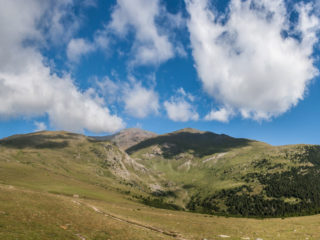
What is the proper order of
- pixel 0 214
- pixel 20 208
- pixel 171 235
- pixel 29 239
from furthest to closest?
pixel 171 235 → pixel 20 208 → pixel 0 214 → pixel 29 239

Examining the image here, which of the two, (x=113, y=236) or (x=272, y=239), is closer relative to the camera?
(x=113, y=236)

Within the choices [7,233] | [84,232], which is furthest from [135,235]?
[7,233]

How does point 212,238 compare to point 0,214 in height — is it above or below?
below

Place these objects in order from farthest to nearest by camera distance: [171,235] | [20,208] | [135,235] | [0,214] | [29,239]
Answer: [171,235], [20,208], [135,235], [0,214], [29,239]

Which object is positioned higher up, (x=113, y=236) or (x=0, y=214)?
(x=0, y=214)

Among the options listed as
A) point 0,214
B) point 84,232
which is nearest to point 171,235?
point 84,232

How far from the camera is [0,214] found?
27234 mm

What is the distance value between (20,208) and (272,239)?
4450cm

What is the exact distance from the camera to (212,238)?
3472cm

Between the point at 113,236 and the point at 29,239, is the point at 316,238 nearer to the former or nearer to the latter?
the point at 113,236

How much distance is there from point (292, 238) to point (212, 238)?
14335 mm

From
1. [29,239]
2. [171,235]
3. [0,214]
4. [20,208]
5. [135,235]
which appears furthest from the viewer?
[171,235]

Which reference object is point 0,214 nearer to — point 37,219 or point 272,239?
point 37,219

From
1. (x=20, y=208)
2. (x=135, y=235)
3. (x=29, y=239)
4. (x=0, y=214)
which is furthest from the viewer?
(x=20, y=208)
